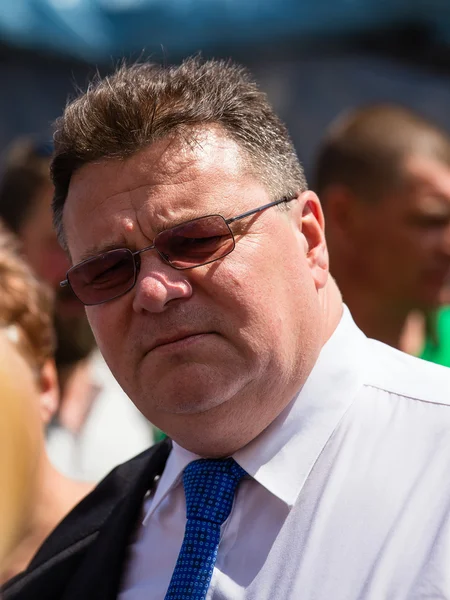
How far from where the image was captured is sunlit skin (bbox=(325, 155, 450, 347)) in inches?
131

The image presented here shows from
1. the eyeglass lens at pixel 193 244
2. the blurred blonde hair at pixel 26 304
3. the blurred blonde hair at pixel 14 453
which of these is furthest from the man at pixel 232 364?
the blurred blonde hair at pixel 14 453

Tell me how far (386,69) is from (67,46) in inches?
81.1

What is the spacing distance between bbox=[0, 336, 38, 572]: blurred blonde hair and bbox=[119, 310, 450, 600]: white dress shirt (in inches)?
29.9

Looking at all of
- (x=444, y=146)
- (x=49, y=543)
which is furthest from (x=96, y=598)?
(x=444, y=146)

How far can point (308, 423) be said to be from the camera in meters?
1.76

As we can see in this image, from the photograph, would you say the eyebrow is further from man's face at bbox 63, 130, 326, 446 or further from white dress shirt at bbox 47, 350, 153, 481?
white dress shirt at bbox 47, 350, 153, 481

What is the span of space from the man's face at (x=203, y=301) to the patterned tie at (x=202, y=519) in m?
0.09

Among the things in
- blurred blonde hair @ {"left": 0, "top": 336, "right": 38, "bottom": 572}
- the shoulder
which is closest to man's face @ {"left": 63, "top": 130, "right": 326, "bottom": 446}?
the shoulder

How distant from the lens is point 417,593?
4.74 feet

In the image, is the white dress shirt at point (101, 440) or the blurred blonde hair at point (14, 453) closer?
the blurred blonde hair at point (14, 453)

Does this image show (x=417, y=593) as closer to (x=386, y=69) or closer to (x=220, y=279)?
(x=220, y=279)

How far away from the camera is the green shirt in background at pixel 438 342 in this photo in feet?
10.9

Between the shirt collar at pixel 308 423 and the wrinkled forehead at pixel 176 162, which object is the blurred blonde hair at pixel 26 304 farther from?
the shirt collar at pixel 308 423

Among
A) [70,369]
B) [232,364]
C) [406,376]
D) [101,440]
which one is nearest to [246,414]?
[232,364]
